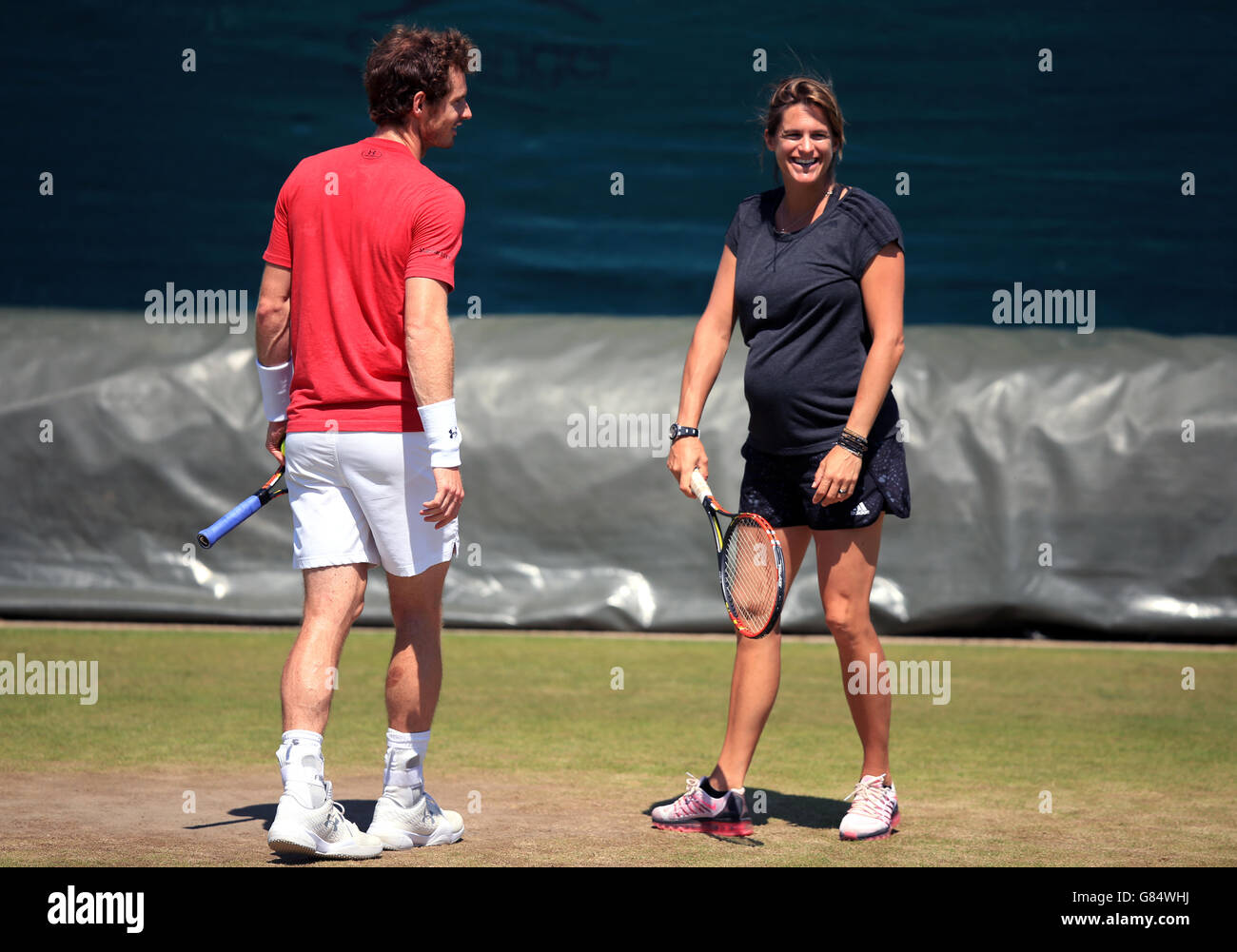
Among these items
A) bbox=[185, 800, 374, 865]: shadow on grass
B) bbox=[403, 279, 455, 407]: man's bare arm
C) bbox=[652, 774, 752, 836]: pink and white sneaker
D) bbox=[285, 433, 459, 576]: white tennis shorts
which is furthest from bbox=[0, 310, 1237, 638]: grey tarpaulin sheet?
bbox=[403, 279, 455, 407]: man's bare arm

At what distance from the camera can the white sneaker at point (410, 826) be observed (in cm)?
328

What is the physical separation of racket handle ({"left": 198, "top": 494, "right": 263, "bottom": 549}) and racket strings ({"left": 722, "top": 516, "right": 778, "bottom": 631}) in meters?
1.13

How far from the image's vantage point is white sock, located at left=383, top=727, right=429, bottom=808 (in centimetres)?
331

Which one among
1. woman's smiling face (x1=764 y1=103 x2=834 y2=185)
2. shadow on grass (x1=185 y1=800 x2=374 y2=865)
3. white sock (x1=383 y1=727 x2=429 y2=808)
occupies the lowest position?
shadow on grass (x1=185 y1=800 x2=374 y2=865)

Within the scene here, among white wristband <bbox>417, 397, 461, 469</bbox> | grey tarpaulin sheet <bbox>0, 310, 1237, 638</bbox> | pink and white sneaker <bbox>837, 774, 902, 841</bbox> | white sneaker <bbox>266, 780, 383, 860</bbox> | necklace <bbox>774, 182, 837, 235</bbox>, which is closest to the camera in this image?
white sneaker <bbox>266, 780, 383, 860</bbox>

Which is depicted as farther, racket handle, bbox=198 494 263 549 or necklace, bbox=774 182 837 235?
necklace, bbox=774 182 837 235

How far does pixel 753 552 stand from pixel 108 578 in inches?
182

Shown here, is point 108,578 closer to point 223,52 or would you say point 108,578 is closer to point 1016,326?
point 223,52

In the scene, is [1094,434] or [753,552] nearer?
[753,552]

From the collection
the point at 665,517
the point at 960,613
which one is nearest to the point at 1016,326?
the point at 960,613

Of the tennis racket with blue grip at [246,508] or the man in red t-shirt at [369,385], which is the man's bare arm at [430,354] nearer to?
the man in red t-shirt at [369,385]

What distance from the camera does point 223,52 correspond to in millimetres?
9523

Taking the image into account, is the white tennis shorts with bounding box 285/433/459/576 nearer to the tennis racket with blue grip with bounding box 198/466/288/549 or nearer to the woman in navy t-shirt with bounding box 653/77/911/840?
the tennis racket with blue grip with bounding box 198/466/288/549

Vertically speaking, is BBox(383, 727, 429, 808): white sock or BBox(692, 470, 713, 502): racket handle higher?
BBox(692, 470, 713, 502): racket handle
